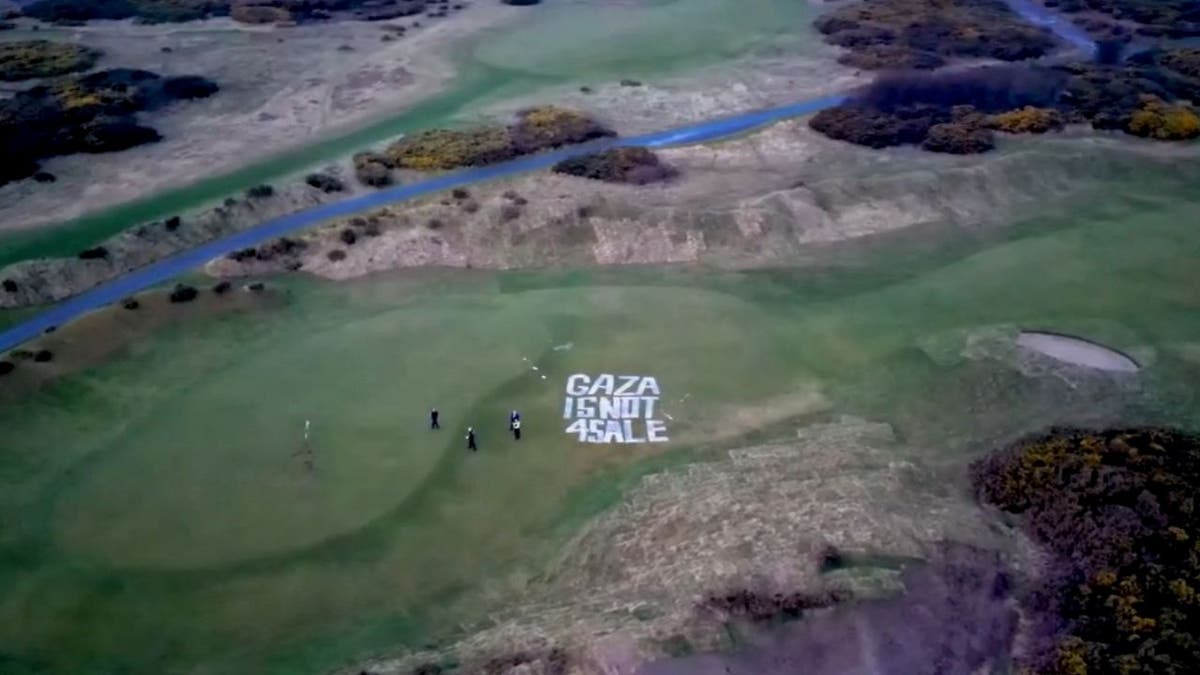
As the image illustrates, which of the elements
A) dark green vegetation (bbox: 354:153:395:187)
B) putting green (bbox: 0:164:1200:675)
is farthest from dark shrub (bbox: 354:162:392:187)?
putting green (bbox: 0:164:1200:675)

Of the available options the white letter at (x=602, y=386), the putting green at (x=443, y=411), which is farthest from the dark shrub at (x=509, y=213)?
the white letter at (x=602, y=386)

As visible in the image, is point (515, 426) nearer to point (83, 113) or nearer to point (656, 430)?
point (656, 430)

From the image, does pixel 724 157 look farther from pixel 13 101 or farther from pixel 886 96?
pixel 13 101

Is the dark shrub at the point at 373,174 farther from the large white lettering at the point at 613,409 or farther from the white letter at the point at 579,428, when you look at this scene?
the white letter at the point at 579,428

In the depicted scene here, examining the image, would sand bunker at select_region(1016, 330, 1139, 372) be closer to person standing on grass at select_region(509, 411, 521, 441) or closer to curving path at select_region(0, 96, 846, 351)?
person standing on grass at select_region(509, 411, 521, 441)

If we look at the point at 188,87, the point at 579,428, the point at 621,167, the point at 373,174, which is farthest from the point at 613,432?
the point at 188,87
